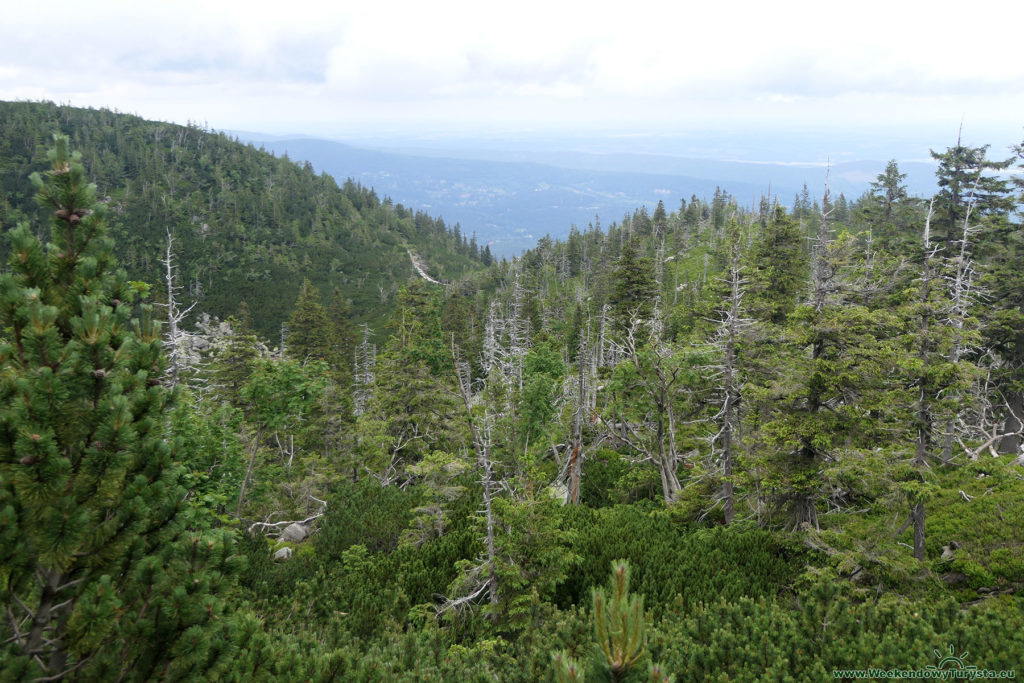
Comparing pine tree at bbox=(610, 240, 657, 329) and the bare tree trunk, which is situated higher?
pine tree at bbox=(610, 240, 657, 329)

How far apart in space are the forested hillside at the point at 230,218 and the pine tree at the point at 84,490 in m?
94.0

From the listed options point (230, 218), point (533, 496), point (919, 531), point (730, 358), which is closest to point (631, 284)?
point (730, 358)

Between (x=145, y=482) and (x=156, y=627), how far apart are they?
1.09 metres

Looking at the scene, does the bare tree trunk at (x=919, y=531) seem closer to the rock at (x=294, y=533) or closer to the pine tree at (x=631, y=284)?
the rock at (x=294, y=533)

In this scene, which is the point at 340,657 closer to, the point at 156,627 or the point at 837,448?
the point at 156,627

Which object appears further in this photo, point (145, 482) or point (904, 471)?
point (904, 471)

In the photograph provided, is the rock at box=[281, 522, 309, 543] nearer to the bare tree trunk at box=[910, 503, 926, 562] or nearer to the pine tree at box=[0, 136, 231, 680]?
the pine tree at box=[0, 136, 231, 680]

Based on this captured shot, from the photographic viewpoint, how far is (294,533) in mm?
17125

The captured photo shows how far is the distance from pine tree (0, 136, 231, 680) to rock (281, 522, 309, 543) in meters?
14.1

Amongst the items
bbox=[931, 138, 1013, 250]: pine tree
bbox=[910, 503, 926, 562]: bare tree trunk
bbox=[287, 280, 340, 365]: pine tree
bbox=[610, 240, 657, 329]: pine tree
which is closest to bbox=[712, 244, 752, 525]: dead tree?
bbox=[910, 503, 926, 562]: bare tree trunk

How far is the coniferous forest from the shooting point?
3.65 metres

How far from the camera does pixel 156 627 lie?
3.81m

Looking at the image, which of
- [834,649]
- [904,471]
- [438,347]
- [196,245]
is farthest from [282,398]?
[196,245]

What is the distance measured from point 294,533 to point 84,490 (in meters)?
15.2
